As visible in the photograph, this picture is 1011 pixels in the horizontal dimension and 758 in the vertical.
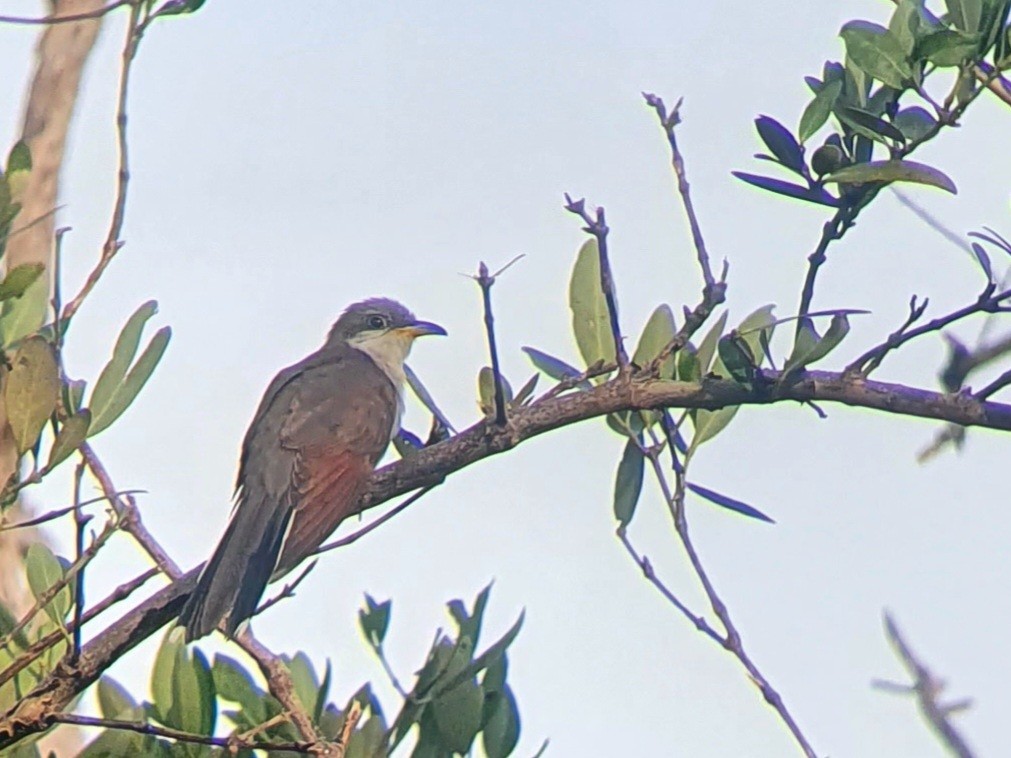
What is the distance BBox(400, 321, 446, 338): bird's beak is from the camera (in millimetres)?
8055

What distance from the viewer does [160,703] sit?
3467 mm

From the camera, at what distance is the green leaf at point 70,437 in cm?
319

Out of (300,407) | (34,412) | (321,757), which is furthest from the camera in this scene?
(300,407)

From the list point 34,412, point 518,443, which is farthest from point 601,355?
point 34,412

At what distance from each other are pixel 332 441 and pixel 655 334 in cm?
203

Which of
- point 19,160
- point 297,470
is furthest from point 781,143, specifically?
point 297,470

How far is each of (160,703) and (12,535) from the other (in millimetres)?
3800

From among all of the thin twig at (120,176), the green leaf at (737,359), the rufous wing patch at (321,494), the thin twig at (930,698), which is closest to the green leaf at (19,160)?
the thin twig at (120,176)

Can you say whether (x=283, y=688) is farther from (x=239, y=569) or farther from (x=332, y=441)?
(x=332, y=441)

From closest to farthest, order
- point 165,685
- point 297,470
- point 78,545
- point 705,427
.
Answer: point 78,545 < point 165,685 < point 705,427 < point 297,470

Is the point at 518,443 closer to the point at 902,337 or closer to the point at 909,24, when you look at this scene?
the point at 902,337

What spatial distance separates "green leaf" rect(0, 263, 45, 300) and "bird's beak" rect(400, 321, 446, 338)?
486 cm

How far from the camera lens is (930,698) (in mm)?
1526

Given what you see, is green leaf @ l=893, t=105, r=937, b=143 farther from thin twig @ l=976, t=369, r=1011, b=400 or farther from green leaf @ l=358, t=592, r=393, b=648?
green leaf @ l=358, t=592, r=393, b=648
